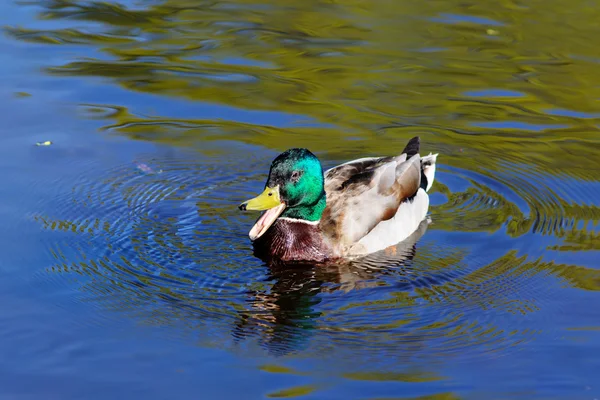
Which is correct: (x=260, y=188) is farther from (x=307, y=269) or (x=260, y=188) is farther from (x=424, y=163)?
(x=424, y=163)

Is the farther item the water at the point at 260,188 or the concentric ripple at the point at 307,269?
the concentric ripple at the point at 307,269

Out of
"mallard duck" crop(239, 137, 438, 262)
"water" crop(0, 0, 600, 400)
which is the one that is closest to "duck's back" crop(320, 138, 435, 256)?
"mallard duck" crop(239, 137, 438, 262)

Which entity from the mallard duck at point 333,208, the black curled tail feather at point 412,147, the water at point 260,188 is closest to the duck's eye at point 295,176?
the mallard duck at point 333,208

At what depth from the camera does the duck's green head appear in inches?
335

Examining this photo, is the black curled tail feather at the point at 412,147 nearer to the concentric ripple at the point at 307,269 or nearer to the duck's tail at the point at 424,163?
the duck's tail at the point at 424,163

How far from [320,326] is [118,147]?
393 cm

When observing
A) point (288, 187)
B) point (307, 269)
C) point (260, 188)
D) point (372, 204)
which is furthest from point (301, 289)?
point (260, 188)

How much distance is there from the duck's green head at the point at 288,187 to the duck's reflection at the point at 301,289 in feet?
1.48

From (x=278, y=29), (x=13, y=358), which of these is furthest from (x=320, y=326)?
(x=278, y=29)

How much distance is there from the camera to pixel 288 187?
8594mm

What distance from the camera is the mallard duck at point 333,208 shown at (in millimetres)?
8578

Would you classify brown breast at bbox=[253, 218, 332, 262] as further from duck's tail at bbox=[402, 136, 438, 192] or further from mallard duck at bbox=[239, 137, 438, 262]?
duck's tail at bbox=[402, 136, 438, 192]

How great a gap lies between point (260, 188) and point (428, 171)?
160 centimetres

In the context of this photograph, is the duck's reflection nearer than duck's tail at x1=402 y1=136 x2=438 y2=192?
Yes
